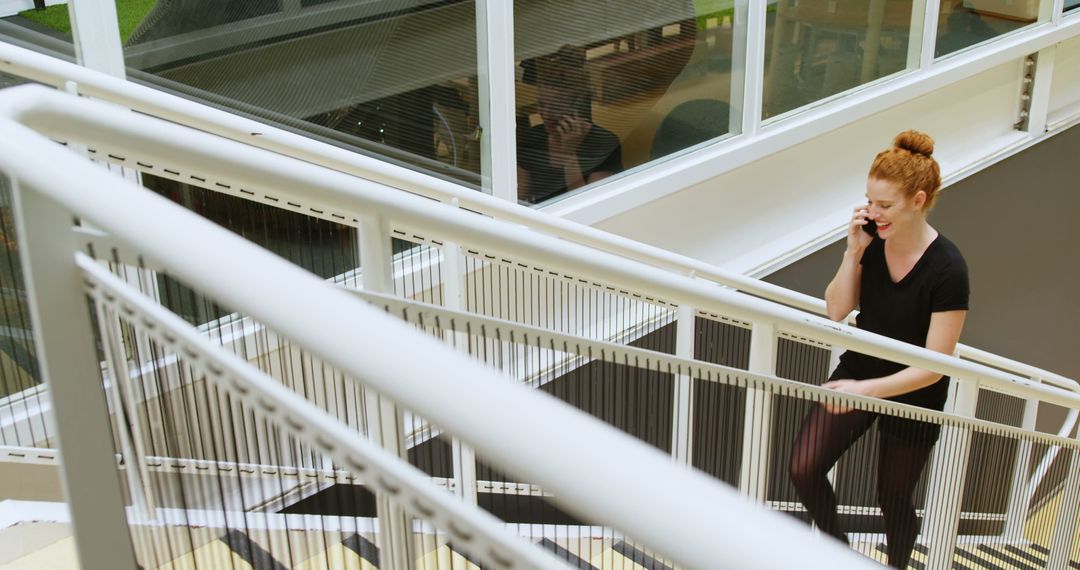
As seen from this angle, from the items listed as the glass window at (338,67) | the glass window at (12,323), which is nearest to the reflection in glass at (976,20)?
the glass window at (338,67)

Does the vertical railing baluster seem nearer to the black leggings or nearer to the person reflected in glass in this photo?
the black leggings

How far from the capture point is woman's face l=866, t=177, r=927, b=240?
327cm

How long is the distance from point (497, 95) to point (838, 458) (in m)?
2.25

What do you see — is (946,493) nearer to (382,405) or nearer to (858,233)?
(858,233)

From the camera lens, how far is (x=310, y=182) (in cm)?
128

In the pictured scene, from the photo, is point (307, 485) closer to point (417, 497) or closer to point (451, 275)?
point (417, 497)

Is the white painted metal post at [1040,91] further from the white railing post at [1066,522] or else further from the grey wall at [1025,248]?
the white railing post at [1066,522]

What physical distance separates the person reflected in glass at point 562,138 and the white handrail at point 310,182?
260 centimetres

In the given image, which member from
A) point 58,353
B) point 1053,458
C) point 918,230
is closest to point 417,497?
point 58,353

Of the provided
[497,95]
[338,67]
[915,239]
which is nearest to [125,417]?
[915,239]

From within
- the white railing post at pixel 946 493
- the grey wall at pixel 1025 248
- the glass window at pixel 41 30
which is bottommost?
the grey wall at pixel 1025 248

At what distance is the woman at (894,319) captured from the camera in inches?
120

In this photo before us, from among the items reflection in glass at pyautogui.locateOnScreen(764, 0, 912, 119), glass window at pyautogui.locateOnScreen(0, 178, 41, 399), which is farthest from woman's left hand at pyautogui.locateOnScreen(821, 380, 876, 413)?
reflection in glass at pyautogui.locateOnScreen(764, 0, 912, 119)

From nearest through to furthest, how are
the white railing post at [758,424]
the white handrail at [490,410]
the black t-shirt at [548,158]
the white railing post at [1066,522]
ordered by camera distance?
the white handrail at [490,410] < the white railing post at [758,424] < the white railing post at [1066,522] < the black t-shirt at [548,158]
